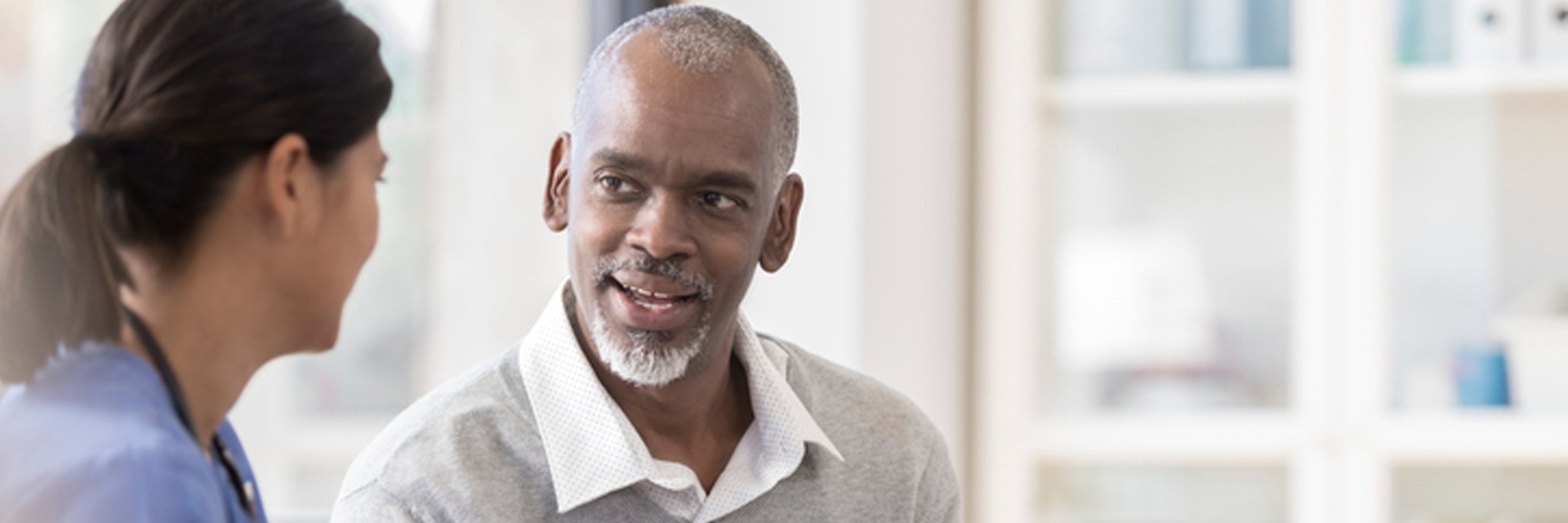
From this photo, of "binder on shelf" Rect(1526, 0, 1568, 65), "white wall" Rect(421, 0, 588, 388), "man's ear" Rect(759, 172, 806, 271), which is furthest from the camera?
"binder on shelf" Rect(1526, 0, 1568, 65)

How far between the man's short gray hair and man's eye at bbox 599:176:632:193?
5 cm

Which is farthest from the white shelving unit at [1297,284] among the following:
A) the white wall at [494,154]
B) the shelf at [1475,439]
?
the white wall at [494,154]

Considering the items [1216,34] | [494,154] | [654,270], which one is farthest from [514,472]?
[1216,34]

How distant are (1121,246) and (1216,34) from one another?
0.39 meters

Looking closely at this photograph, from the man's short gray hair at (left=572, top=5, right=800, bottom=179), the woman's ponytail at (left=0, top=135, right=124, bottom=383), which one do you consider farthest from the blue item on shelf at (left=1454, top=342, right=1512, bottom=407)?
the woman's ponytail at (left=0, top=135, right=124, bottom=383)

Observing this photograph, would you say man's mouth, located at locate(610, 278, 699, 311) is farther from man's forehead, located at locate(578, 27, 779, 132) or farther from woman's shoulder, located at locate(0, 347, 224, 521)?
woman's shoulder, located at locate(0, 347, 224, 521)

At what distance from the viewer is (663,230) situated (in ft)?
2.83

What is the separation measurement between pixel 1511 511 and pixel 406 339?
71.3 inches

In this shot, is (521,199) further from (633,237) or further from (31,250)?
(31,250)

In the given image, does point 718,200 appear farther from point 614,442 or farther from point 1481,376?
point 1481,376

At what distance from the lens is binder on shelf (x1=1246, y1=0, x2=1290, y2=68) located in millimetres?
2406

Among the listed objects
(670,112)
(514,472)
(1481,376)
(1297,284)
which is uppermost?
(670,112)

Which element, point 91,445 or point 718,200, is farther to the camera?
point 718,200

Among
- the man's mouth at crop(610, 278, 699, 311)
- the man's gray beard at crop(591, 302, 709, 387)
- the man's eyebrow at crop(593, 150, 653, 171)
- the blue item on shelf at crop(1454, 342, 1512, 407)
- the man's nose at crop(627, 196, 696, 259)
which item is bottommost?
the blue item on shelf at crop(1454, 342, 1512, 407)
